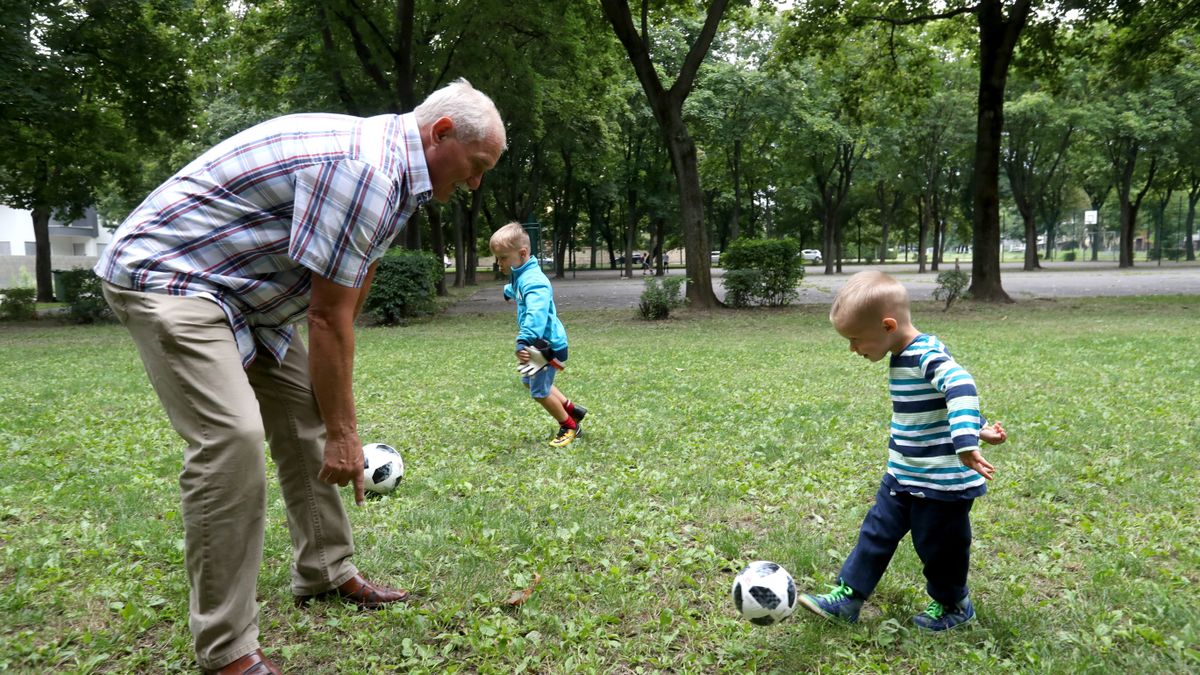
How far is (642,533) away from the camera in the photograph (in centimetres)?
403

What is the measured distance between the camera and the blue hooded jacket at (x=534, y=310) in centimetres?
583

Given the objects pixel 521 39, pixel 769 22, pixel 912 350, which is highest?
pixel 769 22

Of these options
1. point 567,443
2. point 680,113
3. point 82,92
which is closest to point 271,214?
point 567,443

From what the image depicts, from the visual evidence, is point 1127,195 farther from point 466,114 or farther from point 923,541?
point 466,114

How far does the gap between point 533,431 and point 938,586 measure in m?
3.97

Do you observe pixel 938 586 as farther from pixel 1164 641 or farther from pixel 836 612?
pixel 1164 641

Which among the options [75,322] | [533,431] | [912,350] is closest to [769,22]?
[75,322]

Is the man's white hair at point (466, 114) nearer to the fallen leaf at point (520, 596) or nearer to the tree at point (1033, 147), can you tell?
the fallen leaf at point (520, 596)

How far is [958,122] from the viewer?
3606 centimetres

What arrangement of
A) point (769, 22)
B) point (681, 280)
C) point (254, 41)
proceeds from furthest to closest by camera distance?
1. point (769, 22)
2. point (254, 41)
3. point (681, 280)

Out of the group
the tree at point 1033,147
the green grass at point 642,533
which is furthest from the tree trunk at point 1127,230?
the green grass at point 642,533

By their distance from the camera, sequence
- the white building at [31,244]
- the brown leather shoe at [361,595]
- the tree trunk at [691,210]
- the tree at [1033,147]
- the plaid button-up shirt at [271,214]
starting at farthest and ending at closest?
the white building at [31,244], the tree at [1033,147], the tree trunk at [691,210], the brown leather shoe at [361,595], the plaid button-up shirt at [271,214]

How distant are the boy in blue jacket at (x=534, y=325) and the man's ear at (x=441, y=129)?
10.1ft

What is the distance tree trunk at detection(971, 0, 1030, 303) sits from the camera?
17.3 metres
